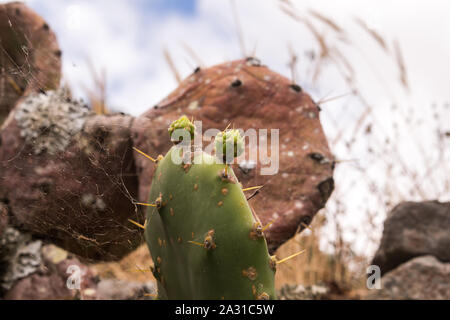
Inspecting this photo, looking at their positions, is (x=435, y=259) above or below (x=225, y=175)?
below

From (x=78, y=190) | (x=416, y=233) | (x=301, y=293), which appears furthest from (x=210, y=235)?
(x=416, y=233)

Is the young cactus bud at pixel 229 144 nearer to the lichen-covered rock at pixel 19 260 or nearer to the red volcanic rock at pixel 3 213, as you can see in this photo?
the red volcanic rock at pixel 3 213

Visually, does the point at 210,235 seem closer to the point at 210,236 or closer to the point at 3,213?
the point at 210,236

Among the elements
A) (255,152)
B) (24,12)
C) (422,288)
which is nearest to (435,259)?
(422,288)

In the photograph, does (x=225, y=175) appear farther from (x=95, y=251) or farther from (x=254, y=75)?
(x=254, y=75)

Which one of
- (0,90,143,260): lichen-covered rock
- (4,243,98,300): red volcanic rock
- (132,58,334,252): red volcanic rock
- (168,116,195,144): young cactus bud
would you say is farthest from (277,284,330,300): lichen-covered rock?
(168,116,195,144): young cactus bud
